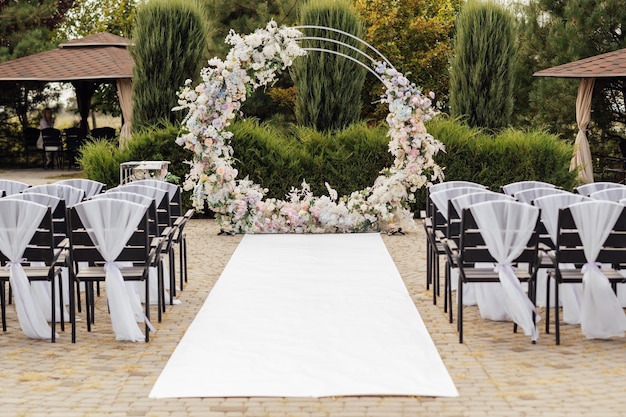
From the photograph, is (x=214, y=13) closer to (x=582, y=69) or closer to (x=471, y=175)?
(x=582, y=69)

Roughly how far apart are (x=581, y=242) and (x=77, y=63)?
18743 mm

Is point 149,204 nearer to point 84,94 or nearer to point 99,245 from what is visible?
point 99,245

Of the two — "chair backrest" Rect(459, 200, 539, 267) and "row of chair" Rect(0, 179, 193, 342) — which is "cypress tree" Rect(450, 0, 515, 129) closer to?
"row of chair" Rect(0, 179, 193, 342)

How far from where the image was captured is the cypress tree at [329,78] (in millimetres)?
18469

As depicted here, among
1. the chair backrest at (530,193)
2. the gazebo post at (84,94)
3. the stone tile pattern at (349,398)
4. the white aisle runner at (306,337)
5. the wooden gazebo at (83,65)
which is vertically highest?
the wooden gazebo at (83,65)

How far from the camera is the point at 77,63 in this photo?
80.2ft

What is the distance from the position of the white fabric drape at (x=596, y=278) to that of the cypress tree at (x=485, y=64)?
1088 centimetres

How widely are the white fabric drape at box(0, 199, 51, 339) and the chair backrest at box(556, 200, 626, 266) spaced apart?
414 cm

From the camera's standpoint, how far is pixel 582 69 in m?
20.6

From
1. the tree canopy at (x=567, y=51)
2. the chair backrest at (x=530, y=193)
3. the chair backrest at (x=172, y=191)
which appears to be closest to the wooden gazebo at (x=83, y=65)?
the tree canopy at (x=567, y=51)

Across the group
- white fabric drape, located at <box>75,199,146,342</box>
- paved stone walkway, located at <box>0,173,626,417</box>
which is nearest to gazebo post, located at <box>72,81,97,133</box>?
paved stone walkway, located at <box>0,173,626,417</box>

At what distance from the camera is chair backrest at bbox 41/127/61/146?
25383 mm

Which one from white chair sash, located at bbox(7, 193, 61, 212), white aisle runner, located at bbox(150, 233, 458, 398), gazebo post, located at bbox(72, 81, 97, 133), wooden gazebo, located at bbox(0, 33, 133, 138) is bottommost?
white aisle runner, located at bbox(150, 233, 458, 398)

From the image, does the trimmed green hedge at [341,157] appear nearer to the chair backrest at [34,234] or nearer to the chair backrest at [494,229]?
the chair backrest at [494,229]
